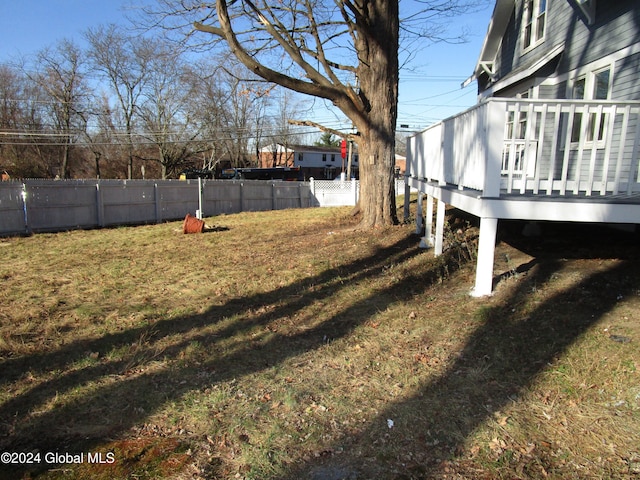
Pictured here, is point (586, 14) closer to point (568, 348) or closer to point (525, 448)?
point (568, 348)

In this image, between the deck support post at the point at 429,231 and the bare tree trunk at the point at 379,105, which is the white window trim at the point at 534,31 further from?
the deck support post at the point at 429,231

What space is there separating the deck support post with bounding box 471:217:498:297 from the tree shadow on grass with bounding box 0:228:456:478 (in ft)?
3.42

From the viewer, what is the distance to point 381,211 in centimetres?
1013

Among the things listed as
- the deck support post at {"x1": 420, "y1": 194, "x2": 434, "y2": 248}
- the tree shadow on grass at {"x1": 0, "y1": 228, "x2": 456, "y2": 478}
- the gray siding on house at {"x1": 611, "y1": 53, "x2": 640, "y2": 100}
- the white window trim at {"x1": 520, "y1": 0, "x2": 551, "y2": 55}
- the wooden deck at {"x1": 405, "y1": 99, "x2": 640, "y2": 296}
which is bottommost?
the tree shadow on grass at {"x1": 0, "y1": 228, "x2": 456, "y2": 478}

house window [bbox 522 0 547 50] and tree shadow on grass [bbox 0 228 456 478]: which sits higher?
house window [bbox 522 0 547 50]

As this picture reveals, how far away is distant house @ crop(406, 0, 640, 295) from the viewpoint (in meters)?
4.38

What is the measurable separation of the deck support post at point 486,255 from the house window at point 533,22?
778 centimetres

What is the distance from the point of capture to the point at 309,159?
68312 millimetres

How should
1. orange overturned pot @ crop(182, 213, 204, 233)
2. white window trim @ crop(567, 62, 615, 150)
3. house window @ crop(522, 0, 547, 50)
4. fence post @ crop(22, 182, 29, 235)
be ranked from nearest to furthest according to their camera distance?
1. white window trim @ crop(567, 62, 615, 150)
2. house window @ crop(522, 0, 547, 50)
3. orange overturned pot @ crop(182, 213, 204, 233)
4. fence post @ crop(22, 182, 29, 235)

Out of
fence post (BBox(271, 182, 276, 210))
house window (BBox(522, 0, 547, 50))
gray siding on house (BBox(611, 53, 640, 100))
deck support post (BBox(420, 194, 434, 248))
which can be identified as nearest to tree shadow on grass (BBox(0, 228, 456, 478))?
deck support post (BBox(420, 194, 434, 248))

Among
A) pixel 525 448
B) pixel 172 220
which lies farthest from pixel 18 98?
pixel 525 448

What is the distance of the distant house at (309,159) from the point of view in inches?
2625

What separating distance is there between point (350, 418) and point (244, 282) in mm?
4067

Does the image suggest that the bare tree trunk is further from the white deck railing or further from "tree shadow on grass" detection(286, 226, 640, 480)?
"tree shadow on grass" detection(286, 226, 640, 480)
